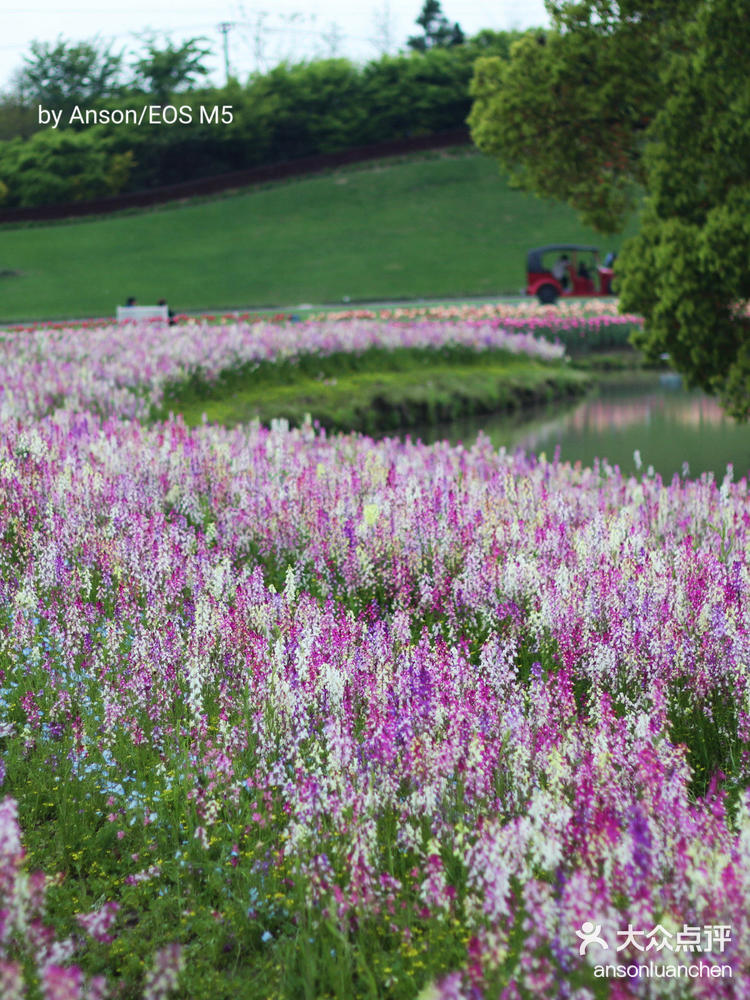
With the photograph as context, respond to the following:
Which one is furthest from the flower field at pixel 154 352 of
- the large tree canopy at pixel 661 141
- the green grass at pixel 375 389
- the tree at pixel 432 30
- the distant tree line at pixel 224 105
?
the tree at pixel 432 30

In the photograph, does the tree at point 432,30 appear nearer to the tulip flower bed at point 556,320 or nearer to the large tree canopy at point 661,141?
the tulip flower bed at point 556,320

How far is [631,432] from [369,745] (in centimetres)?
1358

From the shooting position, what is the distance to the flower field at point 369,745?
2.52 metres

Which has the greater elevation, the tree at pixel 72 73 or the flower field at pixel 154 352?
the tree at pixel 72 73

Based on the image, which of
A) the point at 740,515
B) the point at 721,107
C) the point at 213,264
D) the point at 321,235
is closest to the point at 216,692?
the point at 740,515

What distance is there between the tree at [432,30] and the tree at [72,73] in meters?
27.6

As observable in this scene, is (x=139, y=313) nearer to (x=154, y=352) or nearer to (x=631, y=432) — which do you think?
(x=154, y=352)

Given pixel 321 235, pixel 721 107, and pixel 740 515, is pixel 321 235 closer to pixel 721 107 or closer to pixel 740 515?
pixel 721 107

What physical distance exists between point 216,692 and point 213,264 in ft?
171

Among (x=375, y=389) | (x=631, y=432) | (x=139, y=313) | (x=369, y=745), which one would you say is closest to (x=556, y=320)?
(x=375, y=389)

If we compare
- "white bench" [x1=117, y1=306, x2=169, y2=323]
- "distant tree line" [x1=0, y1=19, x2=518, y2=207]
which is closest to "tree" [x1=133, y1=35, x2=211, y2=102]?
"distant tree line" [x1=0, y1=19, x2=518, y2=207]

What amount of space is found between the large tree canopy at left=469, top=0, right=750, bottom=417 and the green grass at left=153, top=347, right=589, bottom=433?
184 inches

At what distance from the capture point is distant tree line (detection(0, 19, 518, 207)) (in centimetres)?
6356

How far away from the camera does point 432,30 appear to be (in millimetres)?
82062
